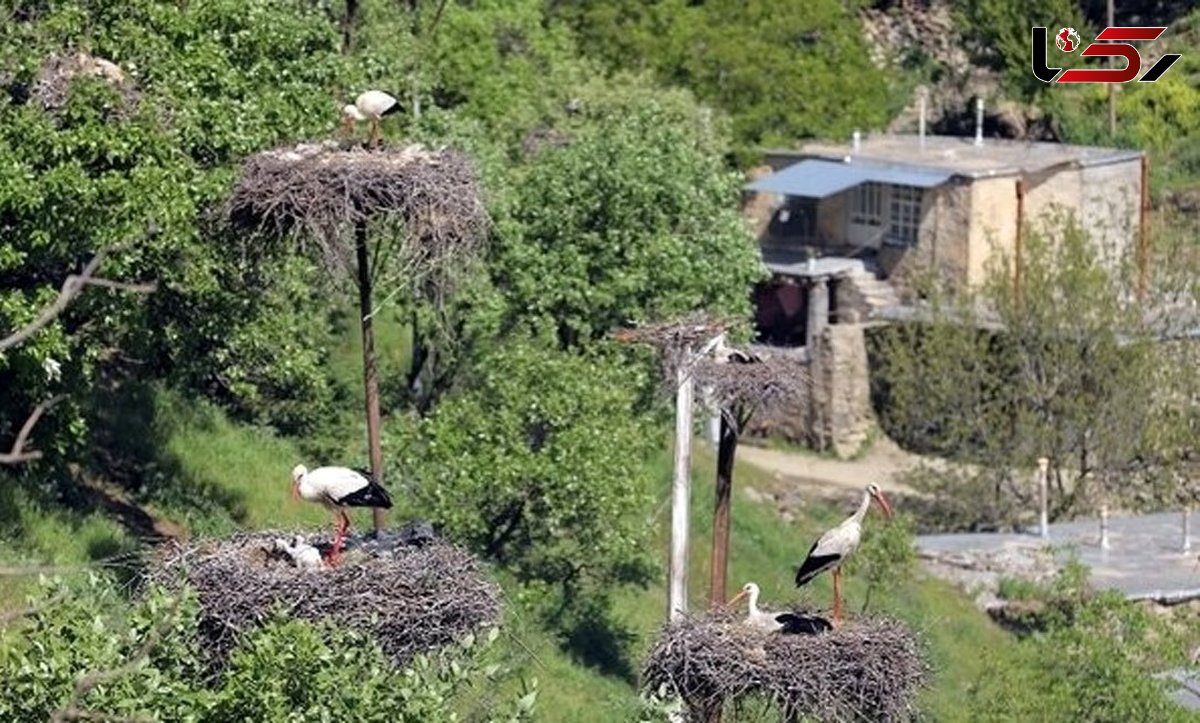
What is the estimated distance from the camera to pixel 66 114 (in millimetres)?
24281

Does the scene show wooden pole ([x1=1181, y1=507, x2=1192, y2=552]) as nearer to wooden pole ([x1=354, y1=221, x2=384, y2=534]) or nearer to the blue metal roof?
the blue metal roof

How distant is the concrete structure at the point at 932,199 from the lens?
47281 mm

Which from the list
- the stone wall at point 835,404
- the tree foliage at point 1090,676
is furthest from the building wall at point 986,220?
the tree foliage at point 1090,676

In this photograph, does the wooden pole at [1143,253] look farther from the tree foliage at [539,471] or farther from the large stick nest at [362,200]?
the large stick nest at [362,200]

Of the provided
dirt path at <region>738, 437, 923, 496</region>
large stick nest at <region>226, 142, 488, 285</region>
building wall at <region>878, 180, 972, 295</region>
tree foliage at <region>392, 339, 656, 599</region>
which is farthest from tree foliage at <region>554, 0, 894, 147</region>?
large stick nest at <region>226, 142, 488, 285</region>

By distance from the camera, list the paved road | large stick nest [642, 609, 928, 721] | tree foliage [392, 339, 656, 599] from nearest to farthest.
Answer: large stick nest [642, 609, 928, 721] < tree foliage [392, 339, 656, 599] < the paved road

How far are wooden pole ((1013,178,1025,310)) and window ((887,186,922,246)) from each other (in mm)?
1563

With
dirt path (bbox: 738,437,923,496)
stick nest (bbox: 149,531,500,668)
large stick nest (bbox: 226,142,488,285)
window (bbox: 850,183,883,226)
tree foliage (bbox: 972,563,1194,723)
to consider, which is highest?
large stick nest (bbox: 226,142,488,285)

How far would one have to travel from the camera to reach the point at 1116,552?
37688mm

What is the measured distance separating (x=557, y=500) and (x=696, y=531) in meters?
5.87

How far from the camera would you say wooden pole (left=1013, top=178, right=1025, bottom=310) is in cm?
4281

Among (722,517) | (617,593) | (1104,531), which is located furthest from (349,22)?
(722,517)

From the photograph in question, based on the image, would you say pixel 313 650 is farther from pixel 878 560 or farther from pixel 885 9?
pixel 885 9

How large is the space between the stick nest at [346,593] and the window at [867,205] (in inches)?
1168
